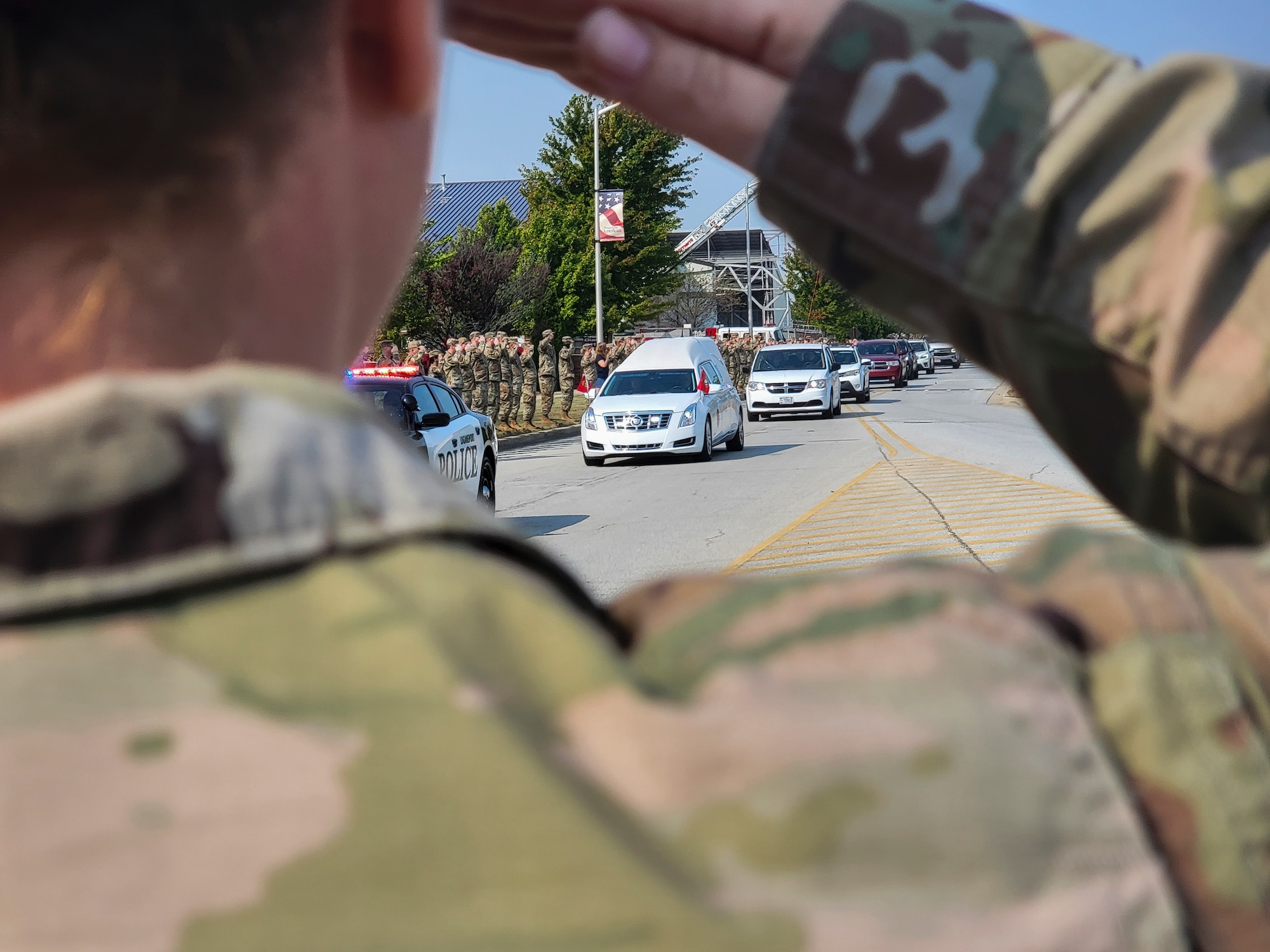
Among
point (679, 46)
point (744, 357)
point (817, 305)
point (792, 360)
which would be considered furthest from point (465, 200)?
point (679, 46)

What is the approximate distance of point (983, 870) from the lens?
60 cm

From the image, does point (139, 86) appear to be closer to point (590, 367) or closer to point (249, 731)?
point (249, 731)

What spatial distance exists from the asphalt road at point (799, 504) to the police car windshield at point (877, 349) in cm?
2600

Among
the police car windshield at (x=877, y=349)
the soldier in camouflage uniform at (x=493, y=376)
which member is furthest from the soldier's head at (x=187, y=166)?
the police car windshield at (x=877, y=349)

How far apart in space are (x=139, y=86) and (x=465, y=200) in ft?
221

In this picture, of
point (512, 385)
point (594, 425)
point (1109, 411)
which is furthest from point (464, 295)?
point (1109, 411)

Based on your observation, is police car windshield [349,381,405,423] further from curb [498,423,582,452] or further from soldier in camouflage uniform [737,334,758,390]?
soldier in camouflage uniform [737,334,758,390]

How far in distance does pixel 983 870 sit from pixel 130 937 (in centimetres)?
38

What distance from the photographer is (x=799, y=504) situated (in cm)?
1302

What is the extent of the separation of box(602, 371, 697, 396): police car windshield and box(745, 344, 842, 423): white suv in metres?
9.02

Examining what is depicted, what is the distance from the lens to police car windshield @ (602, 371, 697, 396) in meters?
19.1

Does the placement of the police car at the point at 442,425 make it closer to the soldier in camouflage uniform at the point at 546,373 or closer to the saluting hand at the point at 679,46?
the saluting hand at the point at 679,46

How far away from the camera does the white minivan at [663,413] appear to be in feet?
59.6

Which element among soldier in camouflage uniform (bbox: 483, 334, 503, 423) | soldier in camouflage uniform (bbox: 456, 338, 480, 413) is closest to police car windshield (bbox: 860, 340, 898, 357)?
soldier in camouflage uniform (bbox: 483, 334, 503, 423)
